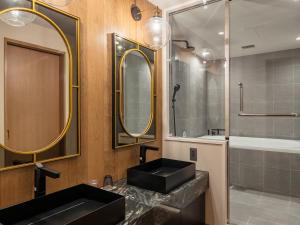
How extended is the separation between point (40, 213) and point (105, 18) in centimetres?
145

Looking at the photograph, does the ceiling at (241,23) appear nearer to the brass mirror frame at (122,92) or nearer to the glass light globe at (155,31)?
the glass light globe at (155,31)

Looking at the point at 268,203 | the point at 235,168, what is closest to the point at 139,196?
the point at 268,203

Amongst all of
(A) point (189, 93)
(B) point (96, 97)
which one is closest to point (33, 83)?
(B) point (96, 97)

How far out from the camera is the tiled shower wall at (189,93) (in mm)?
2685

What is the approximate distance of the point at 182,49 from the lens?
9.39 ft

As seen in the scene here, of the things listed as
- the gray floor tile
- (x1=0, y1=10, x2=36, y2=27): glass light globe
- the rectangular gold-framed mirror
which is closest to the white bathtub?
the gray floor tile

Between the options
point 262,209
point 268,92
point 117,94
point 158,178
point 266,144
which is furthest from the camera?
point 268,92

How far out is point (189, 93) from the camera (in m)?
3.06

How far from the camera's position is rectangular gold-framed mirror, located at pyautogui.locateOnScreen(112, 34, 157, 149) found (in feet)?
6.22

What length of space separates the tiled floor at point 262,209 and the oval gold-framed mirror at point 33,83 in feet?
7.26

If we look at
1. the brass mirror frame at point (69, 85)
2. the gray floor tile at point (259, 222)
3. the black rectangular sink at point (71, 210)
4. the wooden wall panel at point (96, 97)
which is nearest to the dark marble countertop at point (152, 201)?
the black rectangular sink at point (71, 210)

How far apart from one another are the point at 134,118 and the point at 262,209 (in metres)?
2.12

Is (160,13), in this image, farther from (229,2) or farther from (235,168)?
(235,168)

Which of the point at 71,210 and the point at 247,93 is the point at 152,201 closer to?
the point at 71,210
